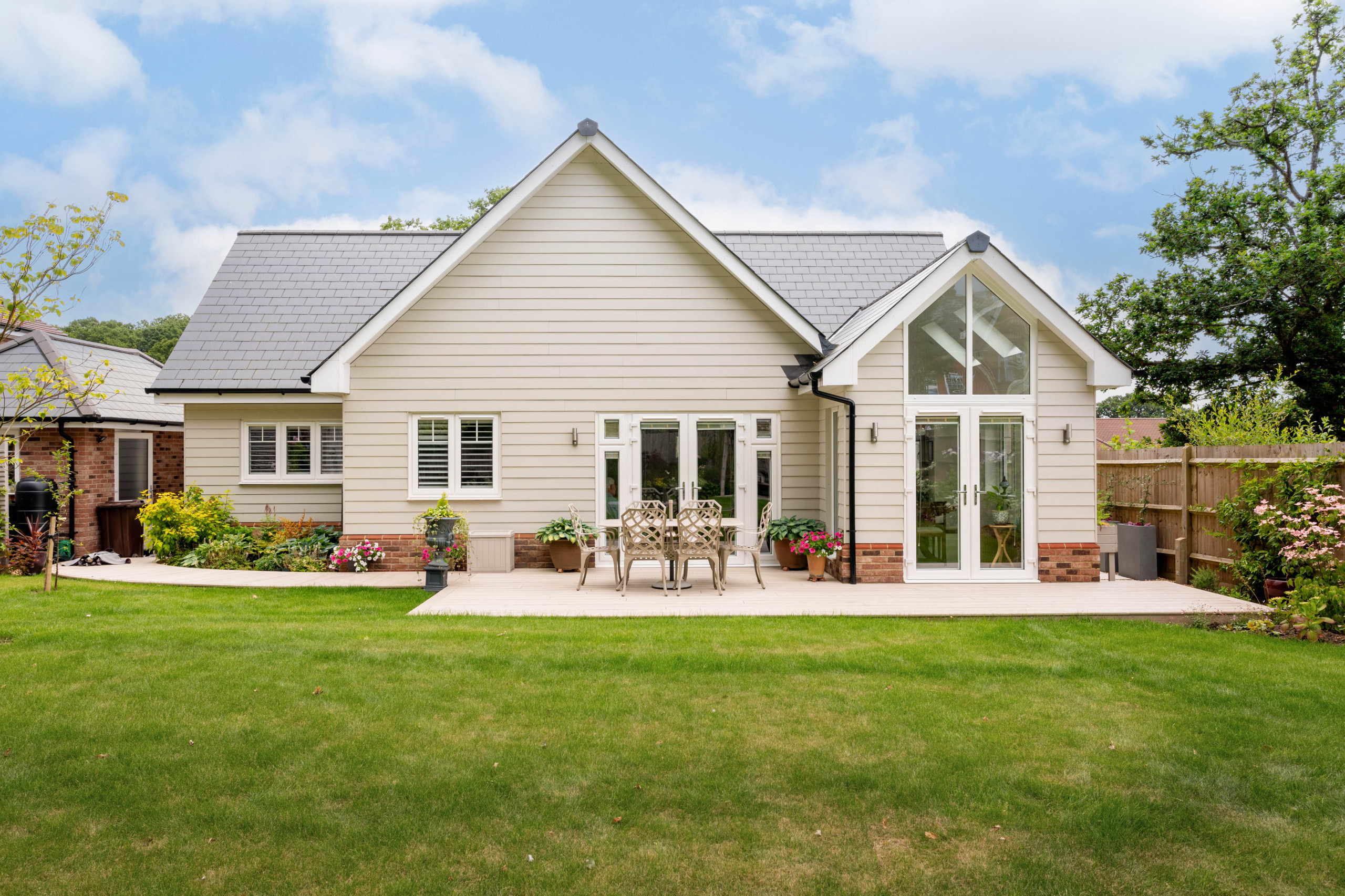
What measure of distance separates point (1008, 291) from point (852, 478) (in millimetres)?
3130

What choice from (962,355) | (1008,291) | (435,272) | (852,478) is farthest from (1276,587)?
(435,272)

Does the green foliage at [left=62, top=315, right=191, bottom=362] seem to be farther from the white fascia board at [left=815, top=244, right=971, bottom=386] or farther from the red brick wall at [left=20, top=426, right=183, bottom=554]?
the white fascia board at [left=815, top=244, right=971, bottom=386]

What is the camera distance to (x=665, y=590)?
33.4 feet

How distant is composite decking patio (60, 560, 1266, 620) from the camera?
28.8 feet

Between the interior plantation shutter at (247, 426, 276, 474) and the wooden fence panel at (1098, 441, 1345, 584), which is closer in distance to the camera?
the wooden fence panel at (1098, 441, 1345, 584)

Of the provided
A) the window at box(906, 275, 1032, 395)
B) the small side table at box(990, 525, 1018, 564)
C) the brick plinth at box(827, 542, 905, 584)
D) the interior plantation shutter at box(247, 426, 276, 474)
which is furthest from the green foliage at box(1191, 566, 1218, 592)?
the interior plantation shutter at box(247, 426, 276, 474)

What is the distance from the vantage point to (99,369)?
48.0 ft

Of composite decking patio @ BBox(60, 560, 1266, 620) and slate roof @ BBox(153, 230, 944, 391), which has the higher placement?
slate roof @ BBox(153, 230, 944, 391)

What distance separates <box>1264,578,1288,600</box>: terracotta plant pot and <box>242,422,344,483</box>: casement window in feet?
42.6

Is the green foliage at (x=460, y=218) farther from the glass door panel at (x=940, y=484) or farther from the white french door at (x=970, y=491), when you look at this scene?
the white french door at (x=970, y=491)

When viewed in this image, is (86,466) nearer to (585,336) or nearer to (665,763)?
(585,336)

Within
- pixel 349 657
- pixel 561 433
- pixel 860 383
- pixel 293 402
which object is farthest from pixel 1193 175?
pixel 349 657

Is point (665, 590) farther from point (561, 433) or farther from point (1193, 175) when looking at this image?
point (1193, 175)

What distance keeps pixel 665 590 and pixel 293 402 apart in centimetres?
735
